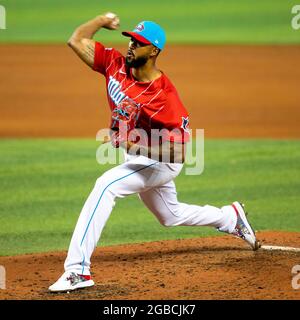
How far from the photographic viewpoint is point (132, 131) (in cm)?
669

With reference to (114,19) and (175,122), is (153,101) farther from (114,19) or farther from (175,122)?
(114,19)

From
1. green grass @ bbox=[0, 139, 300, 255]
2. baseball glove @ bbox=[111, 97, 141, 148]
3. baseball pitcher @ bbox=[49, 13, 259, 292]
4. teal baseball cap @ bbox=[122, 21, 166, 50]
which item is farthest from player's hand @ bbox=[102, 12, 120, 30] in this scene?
green grass @ bbox=[0, 139, 300, 255]

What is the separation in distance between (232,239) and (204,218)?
93 centimetres

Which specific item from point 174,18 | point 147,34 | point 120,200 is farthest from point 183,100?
point 174,18

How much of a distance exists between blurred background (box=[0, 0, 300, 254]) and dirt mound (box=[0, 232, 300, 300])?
2.24ft

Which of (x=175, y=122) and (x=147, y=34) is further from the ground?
(x=147, y=34)

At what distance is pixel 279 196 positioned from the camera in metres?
9.95

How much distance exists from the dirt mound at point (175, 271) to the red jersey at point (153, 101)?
1095 mm

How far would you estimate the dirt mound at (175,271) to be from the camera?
20.5ft

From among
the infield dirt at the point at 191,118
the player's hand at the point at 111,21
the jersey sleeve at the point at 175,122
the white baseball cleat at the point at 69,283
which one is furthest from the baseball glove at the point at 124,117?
the infield dirt at the point at 191,118

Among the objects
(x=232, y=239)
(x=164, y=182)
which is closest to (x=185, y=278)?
(x=164, y=182)

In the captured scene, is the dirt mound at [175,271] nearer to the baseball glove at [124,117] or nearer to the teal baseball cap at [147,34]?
the baseball glove at [124,117]

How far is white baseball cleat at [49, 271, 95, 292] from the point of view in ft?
20.6

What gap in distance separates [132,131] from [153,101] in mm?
287
